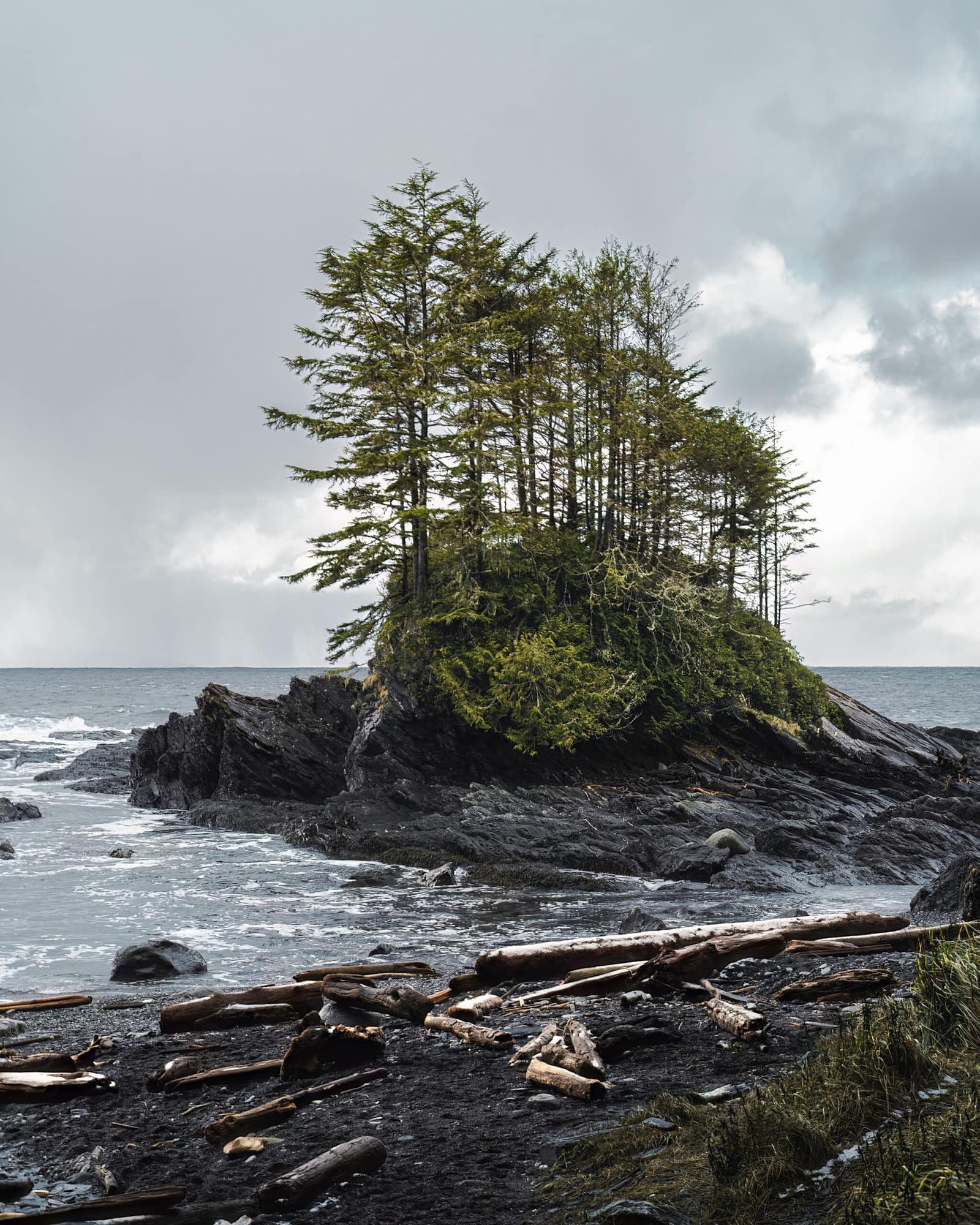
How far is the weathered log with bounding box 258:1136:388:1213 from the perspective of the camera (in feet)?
14.9

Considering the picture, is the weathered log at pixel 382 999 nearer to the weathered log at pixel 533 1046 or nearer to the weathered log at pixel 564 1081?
the weathered log at pixel 533 1046

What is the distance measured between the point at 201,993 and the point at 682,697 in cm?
1948

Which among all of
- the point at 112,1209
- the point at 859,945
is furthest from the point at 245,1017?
the point at 859,945

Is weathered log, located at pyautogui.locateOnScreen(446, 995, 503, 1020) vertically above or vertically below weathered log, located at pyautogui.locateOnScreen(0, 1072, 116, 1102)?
above

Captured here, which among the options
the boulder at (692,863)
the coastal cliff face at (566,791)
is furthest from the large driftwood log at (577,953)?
the boulder at (692,863)

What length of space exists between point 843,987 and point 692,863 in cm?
968

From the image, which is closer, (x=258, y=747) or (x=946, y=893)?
(x=946, y=893)

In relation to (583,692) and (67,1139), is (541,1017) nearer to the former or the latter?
(67,1139)

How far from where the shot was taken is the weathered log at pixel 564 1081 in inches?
219

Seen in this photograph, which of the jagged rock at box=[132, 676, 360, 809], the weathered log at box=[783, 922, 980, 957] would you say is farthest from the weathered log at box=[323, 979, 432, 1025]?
the jagged rock at box=[132, 676, 360, 809]

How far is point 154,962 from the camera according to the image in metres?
A: 11.1

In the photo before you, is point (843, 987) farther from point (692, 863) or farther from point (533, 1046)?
point (692, 863)

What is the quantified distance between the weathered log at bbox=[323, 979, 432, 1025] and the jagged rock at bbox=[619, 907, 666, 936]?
4.30 metres

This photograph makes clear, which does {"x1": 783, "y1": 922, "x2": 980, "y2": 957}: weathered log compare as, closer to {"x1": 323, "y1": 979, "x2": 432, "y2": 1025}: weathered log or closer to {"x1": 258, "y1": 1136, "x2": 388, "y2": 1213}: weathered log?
{"x1": 323, "y1": 979, "x2": 432, "y2": 1025}: weathered log
